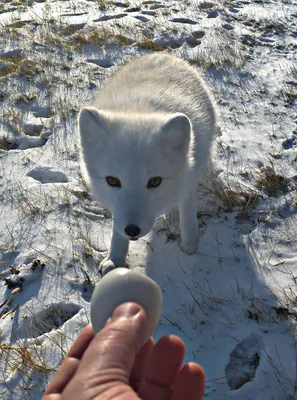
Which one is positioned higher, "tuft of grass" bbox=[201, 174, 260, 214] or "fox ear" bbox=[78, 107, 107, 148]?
"fox ear" bbox=[78, 107, 107, 148]

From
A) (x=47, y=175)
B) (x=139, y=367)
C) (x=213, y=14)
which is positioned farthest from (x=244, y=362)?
(x=213, y=14)

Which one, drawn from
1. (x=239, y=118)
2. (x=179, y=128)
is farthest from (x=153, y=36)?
(x=179, y=128)

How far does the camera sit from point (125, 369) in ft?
→ 4.35

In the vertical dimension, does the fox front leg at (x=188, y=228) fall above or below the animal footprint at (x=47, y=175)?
above

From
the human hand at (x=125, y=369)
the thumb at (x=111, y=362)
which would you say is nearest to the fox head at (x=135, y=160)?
the human hand at (x=125, y=369)

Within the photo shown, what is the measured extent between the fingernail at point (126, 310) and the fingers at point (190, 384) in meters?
0.29

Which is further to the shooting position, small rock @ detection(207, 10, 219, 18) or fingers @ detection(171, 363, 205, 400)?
small rock @ detection(207, 10, 219, 18)

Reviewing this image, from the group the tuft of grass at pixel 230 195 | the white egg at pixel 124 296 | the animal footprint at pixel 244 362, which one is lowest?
the animal footprint at pixel 244 362

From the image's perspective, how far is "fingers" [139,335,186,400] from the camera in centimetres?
153

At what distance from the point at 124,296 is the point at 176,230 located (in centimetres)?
195

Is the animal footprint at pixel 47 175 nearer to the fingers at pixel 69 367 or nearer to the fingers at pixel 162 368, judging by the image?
the fingers at pixel 69 367

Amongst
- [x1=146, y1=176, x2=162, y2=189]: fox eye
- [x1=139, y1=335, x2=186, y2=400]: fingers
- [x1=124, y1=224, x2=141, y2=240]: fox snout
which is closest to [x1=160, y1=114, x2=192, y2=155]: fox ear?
[x1=146, y1=176, x2=162, y2=189]: fox eye

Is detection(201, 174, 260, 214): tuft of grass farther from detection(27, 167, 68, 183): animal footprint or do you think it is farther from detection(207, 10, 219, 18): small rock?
detection(207, 10, 219, 18): small rock

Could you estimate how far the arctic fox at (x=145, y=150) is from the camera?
2404mm
